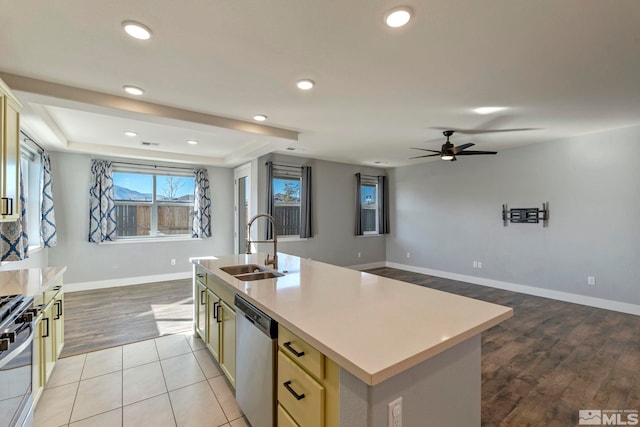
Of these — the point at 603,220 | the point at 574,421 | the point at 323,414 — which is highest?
the point at 603,220

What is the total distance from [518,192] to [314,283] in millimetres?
4800

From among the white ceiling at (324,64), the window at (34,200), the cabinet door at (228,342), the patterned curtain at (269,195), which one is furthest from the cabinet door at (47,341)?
the patterned curtain at (269,195)

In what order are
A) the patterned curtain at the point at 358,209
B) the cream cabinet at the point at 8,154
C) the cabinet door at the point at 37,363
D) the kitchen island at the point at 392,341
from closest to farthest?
the kitchen island at the point at 392,341, the cabinet door at the point at 37,363, the cream cabinet at the point at 8,154, the patterned curtain at the point at 358,209

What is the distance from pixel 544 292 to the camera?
4.83 m

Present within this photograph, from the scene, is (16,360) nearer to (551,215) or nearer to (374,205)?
(551,215)

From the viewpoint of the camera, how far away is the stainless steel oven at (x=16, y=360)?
4.42ft

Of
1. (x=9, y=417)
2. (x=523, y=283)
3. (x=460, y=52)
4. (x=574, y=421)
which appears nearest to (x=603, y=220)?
(x=523, y=283)

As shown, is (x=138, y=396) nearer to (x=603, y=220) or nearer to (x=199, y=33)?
(x=199, y=33)

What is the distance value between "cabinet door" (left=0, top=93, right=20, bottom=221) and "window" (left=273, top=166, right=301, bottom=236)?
3.78 meters

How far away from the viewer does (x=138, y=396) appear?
2213 millimetres

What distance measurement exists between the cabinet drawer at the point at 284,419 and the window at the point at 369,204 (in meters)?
5.88

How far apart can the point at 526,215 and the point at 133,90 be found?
19.5 feet

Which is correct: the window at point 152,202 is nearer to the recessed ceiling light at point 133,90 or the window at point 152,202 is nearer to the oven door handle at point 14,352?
the recessed ceiling light at point 133,90

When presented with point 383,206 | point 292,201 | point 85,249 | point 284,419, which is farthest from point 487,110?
point 85,249
